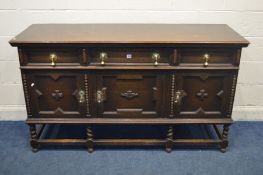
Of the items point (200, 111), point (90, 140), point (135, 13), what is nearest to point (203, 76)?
point (200, 111)

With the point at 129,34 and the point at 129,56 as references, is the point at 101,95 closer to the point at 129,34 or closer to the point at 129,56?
the point at 129,56

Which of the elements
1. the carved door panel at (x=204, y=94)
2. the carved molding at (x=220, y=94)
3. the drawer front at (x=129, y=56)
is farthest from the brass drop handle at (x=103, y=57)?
the carved molding at (x=220, y=94)

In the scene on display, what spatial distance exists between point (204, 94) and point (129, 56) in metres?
0.55

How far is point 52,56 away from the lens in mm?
1967

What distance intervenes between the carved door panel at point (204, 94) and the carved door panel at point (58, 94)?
1.99ft

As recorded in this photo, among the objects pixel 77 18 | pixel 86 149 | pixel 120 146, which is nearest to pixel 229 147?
pixel 120 146

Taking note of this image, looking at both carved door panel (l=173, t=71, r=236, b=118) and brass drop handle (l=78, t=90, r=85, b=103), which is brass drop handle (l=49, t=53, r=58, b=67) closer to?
brass drop handle (l=78, t=90, r=85, b=103)

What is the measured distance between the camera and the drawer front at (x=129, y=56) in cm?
196

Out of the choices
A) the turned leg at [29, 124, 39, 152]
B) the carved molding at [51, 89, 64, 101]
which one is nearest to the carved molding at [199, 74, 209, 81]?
the carved molding at [51, 89, 64, 101]

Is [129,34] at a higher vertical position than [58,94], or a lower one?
higher

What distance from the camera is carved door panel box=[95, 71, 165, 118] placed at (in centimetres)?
203

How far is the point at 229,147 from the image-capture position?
7.66 feet

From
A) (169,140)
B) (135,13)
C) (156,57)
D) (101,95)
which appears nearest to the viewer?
(156,57)

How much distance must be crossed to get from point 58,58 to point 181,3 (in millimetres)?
1012
